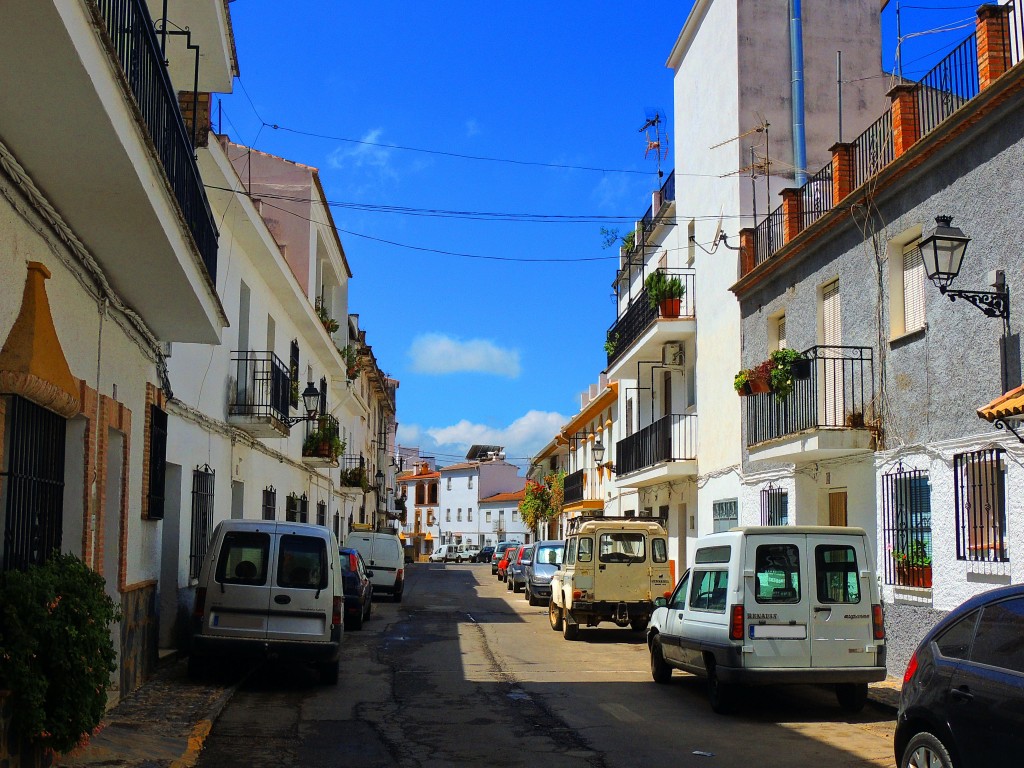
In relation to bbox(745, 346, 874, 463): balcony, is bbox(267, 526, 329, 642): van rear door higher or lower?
lower

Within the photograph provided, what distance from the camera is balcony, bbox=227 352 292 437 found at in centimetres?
1848

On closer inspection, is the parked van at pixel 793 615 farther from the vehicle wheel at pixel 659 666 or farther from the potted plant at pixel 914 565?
the potted plant at pixel 914 565

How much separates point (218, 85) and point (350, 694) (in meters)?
8.19

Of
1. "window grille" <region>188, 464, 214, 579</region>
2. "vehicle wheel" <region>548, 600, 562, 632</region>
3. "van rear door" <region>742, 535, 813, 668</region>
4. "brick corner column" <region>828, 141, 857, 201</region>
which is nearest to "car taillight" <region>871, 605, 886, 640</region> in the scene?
"van rear door" <region>742, 535, 813, 668</region>

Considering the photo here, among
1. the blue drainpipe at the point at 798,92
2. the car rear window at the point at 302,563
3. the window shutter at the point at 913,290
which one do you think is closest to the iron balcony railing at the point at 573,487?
the blue drainpipe at the point at 798,92

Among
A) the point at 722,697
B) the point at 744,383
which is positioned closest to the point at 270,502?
the point at 744,383

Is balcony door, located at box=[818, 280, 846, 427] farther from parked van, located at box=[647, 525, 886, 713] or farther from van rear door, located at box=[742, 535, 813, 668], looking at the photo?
van rear door, located at box=[742, 535, 813, 668]

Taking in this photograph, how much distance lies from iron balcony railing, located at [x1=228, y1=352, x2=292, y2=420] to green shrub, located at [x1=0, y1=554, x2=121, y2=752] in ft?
36.9

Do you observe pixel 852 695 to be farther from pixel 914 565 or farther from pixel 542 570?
pixel 542 570

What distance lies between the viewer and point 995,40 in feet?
39.3

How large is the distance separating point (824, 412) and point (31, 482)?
37.0 ft

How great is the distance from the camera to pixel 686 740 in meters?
9.59

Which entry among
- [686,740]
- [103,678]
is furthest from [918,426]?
[103,678]

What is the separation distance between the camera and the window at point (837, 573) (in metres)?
11.3
